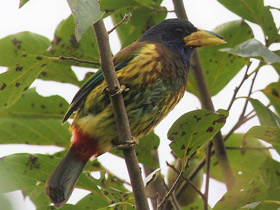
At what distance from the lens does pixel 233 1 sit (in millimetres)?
2902

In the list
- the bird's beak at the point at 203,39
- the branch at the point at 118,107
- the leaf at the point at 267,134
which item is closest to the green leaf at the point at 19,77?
the branch at the point at 118,107

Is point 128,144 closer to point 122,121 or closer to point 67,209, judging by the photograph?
point 122,121

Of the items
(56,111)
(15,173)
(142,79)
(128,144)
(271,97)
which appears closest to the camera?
(128,144)

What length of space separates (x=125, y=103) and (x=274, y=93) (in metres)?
0.74

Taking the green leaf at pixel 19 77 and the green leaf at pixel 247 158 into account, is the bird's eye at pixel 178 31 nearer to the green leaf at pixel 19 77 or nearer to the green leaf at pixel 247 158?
the green leaf at pixel 247 158

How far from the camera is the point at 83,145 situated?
275 centimetres

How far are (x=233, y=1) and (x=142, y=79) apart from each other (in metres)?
0.65

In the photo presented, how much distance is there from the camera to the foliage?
2.19 metres

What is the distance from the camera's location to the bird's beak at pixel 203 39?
2.93 meters

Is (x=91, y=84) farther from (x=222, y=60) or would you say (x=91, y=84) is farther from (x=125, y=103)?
(x=222, y=60)

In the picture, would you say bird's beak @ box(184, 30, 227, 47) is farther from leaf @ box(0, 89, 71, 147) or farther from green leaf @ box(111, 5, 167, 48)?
leaf @ box(0, 89, 71, 147)

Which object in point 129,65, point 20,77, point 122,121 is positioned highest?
point 129,65

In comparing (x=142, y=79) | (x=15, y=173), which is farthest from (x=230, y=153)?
(x=15, y=173)

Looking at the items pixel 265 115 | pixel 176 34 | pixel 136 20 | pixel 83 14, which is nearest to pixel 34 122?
pixel 136 20
